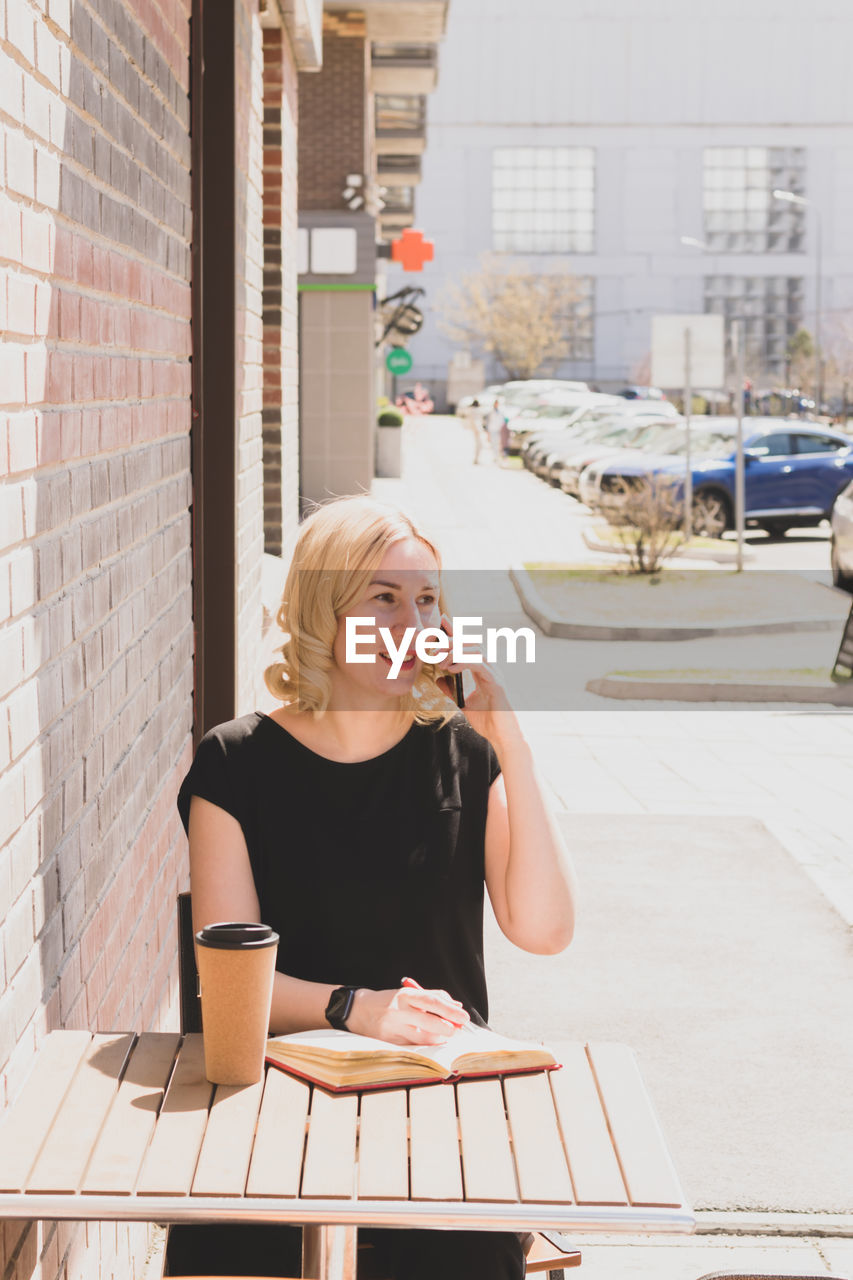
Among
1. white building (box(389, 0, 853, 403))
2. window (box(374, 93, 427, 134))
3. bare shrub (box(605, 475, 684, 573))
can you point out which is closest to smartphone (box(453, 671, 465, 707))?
bare shrub (box(605, 475, 684, 573))

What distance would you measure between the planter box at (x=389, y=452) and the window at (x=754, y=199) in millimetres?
72001

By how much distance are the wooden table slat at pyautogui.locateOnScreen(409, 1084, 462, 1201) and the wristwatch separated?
0.28m

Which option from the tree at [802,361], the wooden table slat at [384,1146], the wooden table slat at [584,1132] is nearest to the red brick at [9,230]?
the wooden table slat at [384,1146]

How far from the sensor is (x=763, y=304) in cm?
10200

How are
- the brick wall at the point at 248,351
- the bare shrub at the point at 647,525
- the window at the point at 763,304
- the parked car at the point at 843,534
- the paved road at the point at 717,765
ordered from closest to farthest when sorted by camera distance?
1. the brick wall at the point at 248,351
2. the paved road at the point at 717,765
3. the parked car at the point at 843,534
4. the bare shrub at the point at 647,525
5. the window at the point at 763,304

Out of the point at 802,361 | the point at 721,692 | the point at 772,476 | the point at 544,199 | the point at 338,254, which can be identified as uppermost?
the point at 544,199

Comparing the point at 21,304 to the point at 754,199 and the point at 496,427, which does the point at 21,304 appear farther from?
the point at 754,199

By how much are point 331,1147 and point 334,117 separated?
26775mm

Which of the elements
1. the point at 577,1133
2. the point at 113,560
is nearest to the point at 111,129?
the point at 113,560

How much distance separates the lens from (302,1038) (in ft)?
8.32

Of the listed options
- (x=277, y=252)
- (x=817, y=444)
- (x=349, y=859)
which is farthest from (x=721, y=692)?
(x=817, y=444)

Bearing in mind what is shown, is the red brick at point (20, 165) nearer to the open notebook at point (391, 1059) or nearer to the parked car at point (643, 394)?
the open notebook at point (391, 1059)

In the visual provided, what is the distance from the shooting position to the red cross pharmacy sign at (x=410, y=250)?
33531 millimetres

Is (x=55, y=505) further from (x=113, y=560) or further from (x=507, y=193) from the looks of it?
(x=507, y=193)
